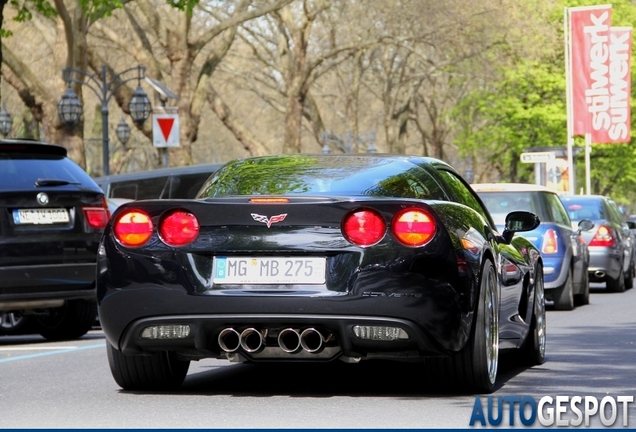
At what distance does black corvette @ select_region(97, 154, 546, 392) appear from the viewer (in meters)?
7.77

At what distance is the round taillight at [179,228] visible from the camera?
7.99m

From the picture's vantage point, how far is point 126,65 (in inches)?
1751

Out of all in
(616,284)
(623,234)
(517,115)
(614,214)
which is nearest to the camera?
(616,284)

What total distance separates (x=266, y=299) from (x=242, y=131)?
33.1 meters

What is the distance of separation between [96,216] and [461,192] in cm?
475

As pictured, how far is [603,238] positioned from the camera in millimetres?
22500

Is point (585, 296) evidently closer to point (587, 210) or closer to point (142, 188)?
point (587, 210)

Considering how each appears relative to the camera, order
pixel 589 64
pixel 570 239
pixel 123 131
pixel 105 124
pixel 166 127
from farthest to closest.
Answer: pixel 589 64 < pixel 123 131 < pixel 105 124 < pixel 166 127 < pixel 570 239

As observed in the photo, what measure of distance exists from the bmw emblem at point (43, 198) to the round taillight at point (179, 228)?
4.79 m

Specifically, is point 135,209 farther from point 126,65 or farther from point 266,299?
point 126,65

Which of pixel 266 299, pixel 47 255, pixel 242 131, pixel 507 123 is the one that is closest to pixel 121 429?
pixel 266 299

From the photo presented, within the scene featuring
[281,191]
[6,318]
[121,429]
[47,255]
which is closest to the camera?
[121,429]

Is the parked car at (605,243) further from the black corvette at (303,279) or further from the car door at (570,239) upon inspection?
the black corvette at (303,279)

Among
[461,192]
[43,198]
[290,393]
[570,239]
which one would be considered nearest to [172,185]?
[570,239]
